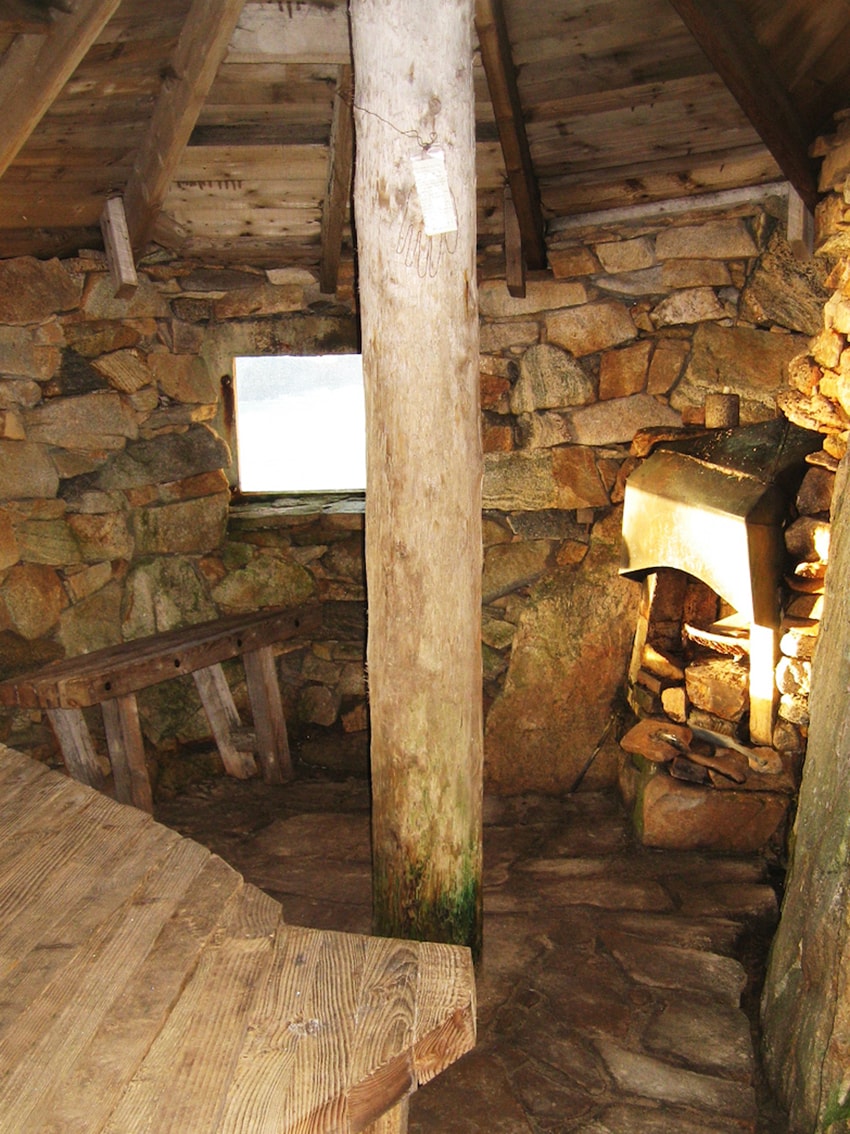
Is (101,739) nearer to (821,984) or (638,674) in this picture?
(638,674)

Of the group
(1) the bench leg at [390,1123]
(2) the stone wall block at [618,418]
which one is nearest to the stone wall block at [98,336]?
(2) the stone wall block at [618,418]

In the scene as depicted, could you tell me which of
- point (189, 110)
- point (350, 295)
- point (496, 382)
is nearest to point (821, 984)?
point (496, 382)

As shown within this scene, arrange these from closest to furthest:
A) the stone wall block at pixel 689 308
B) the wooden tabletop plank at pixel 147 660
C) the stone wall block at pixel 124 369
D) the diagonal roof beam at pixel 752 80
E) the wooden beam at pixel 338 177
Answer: the diagonal roof beam at pixel 752 80 → the wooden beam at pixel 338 177 → the wooden tabletop plank at pixel 147 660 → the stone wall block at pixel 689 308 → the stone wall block at pixel 124 369

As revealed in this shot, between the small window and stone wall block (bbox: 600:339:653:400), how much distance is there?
1.22 metres

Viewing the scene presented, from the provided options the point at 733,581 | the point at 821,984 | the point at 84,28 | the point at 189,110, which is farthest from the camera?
the point at 733,581

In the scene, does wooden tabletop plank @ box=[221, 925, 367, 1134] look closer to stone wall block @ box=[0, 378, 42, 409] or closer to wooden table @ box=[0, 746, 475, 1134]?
wooden table @ box=[0, 746, 475, 1134]

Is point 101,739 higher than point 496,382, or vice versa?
point 496,382

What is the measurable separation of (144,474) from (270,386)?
2.53ft

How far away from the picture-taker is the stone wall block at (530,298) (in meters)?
4.35

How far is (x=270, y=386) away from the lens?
193 inches

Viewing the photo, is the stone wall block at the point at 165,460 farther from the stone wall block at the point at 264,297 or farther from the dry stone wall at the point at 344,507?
the stone wall block at the point at 264,297

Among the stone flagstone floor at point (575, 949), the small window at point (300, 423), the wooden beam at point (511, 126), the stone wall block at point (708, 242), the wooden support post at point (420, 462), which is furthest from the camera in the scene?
the small window at point (300, 423)

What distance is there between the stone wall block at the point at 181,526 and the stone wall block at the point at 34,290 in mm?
982

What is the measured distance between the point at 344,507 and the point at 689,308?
6.13 feet
